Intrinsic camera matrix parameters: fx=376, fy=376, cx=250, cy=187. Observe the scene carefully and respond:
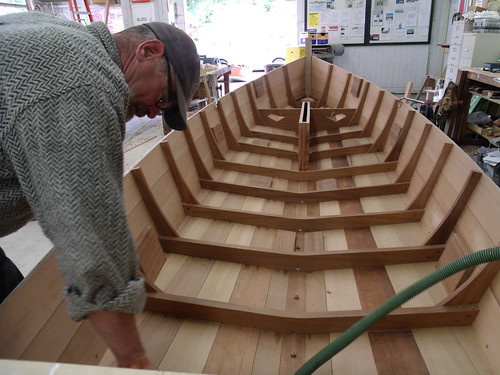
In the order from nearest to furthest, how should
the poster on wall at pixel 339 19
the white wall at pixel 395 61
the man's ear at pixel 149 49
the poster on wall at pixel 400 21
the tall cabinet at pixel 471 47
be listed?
the man's ear at pixel 149 49 < the tall cabinet at pixel 471 47 < the poster on wall at pixel 400 21 < the poster on wall at pixel 339 19 < the white wall at pixel 395 61

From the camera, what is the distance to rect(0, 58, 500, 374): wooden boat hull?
4.78ft

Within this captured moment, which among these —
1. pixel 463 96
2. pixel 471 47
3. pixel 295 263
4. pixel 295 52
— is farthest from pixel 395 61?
pixel 295 263

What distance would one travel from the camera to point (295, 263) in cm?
207

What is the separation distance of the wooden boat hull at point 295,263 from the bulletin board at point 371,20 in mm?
5575

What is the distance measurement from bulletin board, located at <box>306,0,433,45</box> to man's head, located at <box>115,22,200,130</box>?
26.0 feet

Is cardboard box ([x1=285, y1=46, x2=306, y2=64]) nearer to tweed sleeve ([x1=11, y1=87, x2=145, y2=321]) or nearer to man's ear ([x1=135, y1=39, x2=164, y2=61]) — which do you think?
man's ear ([x1=135, y1=39, x2=164, y2=61])

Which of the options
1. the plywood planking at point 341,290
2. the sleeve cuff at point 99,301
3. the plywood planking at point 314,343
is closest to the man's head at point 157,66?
the sleeve cuff at point 99,301

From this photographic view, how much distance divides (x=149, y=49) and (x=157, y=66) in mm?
45

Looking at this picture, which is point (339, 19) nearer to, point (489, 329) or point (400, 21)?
point (400, 21)

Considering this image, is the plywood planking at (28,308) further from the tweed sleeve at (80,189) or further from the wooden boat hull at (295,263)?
the tweed sleeve at (80,189)

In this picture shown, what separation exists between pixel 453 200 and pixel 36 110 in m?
1.97

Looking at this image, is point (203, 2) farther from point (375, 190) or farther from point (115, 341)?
point (115, 341)

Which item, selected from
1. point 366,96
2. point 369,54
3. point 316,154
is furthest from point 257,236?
point 369,54

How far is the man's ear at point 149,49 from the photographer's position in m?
0.93
